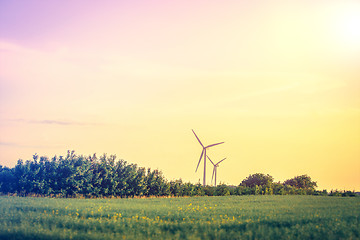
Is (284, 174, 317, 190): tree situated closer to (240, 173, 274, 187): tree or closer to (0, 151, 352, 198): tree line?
Result: (240, 173, 274, 187): tree

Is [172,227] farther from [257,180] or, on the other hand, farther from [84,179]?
[257,180]

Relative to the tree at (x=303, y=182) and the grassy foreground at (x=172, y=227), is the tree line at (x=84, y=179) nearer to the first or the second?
the grassy foreground at (x=172, y=227)

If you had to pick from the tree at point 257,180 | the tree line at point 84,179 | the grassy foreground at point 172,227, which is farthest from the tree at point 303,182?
the grassy foreground at point 172,227

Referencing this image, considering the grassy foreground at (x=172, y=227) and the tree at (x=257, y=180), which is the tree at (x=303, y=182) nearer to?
the tree at (x=257, y=180)

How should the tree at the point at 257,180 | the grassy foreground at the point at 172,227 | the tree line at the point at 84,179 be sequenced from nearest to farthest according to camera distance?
1. the grassy foreground at the point at 172,227
2. the tree line at the point at 84,179
3. the tree at the point at 257,180

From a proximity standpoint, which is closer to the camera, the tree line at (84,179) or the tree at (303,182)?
the tree line at (84,179)

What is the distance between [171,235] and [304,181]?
350 feet

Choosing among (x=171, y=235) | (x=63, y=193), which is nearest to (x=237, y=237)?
(x=171, y=235)

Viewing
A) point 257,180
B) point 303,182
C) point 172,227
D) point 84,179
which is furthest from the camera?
point 303,182

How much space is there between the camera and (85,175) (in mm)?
55750

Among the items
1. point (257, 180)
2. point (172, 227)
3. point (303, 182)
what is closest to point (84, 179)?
point (172, 227)

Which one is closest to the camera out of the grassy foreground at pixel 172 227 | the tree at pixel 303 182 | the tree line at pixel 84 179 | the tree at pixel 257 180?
the grassy foreground at pixel 172 227

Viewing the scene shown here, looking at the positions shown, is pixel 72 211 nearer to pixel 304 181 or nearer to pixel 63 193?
pixel 63 193

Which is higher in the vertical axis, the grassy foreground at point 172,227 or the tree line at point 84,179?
the tree line at point 84,179
